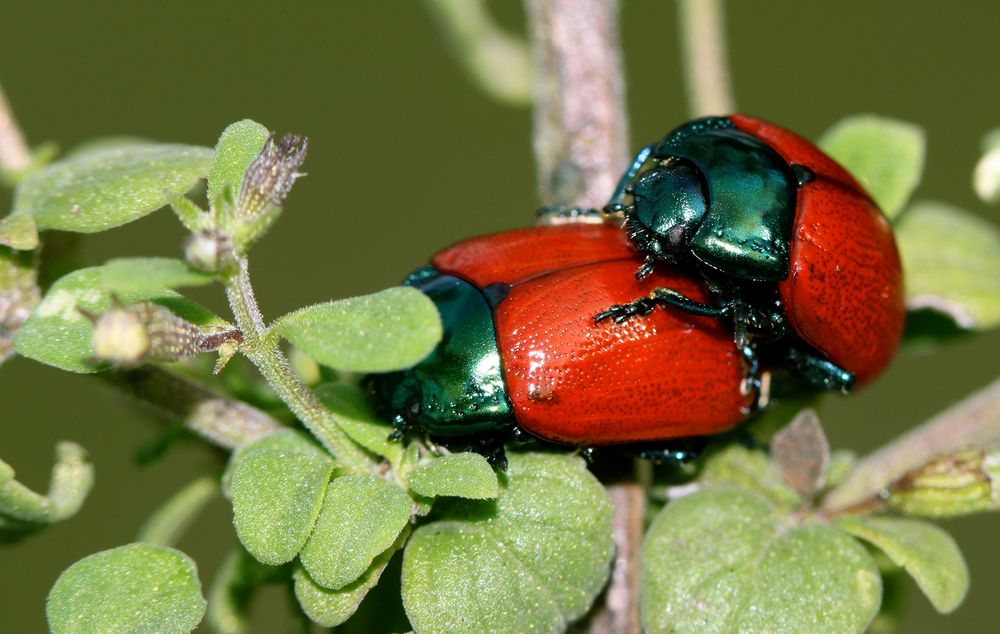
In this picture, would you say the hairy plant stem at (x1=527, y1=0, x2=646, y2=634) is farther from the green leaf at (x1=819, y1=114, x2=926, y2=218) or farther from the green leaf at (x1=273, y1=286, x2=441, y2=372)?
the green leaf at (x1=273, y1=286, x2=441, y2=372)

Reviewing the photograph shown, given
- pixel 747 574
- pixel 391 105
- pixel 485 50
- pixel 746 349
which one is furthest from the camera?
pixel 391 105

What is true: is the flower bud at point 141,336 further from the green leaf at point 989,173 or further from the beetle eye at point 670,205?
the green leaf at point 989,173

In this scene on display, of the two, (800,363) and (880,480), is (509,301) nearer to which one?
(800,363)

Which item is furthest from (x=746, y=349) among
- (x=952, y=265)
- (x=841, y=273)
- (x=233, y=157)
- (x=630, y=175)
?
(x=233, y=157)

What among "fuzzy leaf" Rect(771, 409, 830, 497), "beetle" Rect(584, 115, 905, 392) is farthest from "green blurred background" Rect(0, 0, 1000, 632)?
"fuzzy leaf" Rect(771, 409, 830, 497)

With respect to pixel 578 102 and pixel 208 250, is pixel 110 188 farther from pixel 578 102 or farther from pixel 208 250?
pixel 578 102

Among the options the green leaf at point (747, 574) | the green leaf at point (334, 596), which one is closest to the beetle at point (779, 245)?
the green leaf at point (747, 574)
